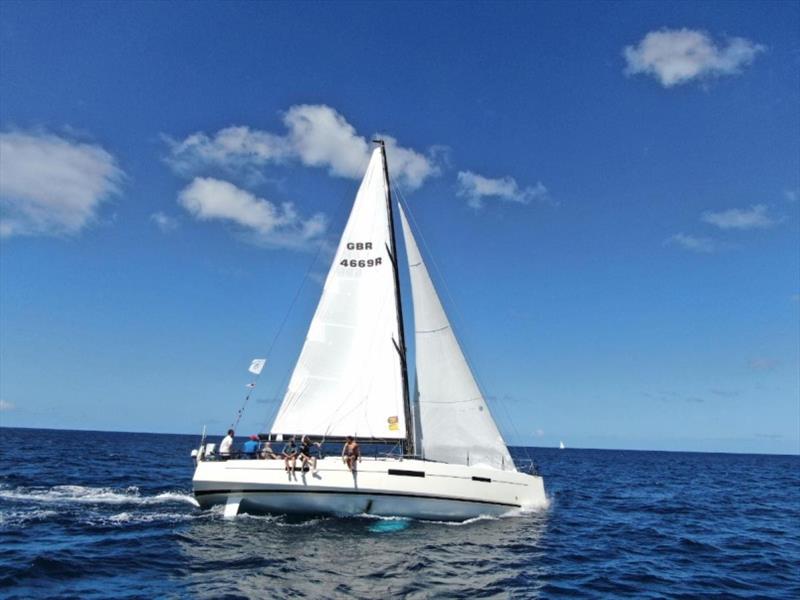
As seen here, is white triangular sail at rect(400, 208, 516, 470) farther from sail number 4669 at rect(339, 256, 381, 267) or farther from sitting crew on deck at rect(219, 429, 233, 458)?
sitting crew on deck at rect(219, 429, 233, 458)

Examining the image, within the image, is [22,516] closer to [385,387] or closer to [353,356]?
[353,356]

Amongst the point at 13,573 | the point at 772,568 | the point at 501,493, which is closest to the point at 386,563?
the point at 501,493

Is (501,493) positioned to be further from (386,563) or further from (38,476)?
(38,476)

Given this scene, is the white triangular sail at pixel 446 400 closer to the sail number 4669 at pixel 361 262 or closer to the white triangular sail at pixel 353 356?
the white triangular sail at pixel 353 356

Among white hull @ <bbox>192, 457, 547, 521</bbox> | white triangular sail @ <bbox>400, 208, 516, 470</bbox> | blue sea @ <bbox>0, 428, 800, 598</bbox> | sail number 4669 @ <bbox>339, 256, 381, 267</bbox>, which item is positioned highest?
sail number 4669 @ <bbox>339, 256, 381, 267</bbox>

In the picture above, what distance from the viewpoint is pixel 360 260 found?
21984mm

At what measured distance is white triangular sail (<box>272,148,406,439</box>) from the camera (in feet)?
69.5

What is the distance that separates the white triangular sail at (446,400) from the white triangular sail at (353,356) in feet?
2.96

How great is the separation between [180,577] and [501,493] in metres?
10.7

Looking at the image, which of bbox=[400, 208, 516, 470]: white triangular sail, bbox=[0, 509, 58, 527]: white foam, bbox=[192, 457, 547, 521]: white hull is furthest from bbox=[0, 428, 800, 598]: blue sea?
A: bbox=[400, 208, 516, 470]: white triangular sail

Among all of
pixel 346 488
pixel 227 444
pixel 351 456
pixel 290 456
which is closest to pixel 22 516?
pixel 227 444

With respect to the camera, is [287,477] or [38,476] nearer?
[287,477]

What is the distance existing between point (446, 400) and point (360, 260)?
5.97 m

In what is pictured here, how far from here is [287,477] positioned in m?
18.7
